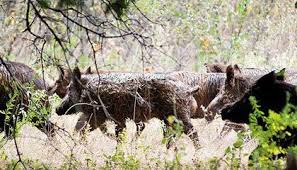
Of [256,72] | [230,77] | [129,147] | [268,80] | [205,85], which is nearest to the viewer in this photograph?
[268,80]

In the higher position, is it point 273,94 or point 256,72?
point 273,94

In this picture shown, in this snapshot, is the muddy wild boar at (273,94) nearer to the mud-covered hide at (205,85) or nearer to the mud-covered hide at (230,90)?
the mud-covered hide at (230,90)

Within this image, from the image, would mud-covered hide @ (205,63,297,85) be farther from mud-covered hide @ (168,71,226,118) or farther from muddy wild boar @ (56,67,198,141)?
muddy wild boar @ (56,67,198,141)

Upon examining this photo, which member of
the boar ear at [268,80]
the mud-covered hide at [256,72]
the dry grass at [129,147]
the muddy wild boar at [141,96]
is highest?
the boar ear at [268,80]

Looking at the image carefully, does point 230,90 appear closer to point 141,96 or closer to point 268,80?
Answer: point 141,96

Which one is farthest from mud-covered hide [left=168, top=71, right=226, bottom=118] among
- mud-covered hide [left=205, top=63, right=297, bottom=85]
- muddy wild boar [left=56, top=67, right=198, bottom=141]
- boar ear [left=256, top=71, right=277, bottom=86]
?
boar ear [left=256, top=71, right=277, bottom=86]

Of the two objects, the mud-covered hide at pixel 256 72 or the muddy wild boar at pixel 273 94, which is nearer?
the muddy wild boar at pixel 273 94

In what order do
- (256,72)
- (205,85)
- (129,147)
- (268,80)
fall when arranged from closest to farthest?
(268,80), (129,147), (205,85), (256,72)

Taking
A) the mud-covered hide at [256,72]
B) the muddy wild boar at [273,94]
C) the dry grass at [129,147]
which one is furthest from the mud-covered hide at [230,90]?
the muddy wild boar at [273,94]

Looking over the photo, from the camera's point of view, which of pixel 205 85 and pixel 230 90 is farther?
pixel 205 85

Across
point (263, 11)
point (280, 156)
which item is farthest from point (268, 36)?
point (280, 156)

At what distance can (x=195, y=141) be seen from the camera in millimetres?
9820

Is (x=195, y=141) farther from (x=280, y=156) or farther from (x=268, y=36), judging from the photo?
(x=268, y=36)

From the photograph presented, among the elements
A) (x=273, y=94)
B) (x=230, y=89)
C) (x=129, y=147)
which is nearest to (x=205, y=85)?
(x=230, y=89)
